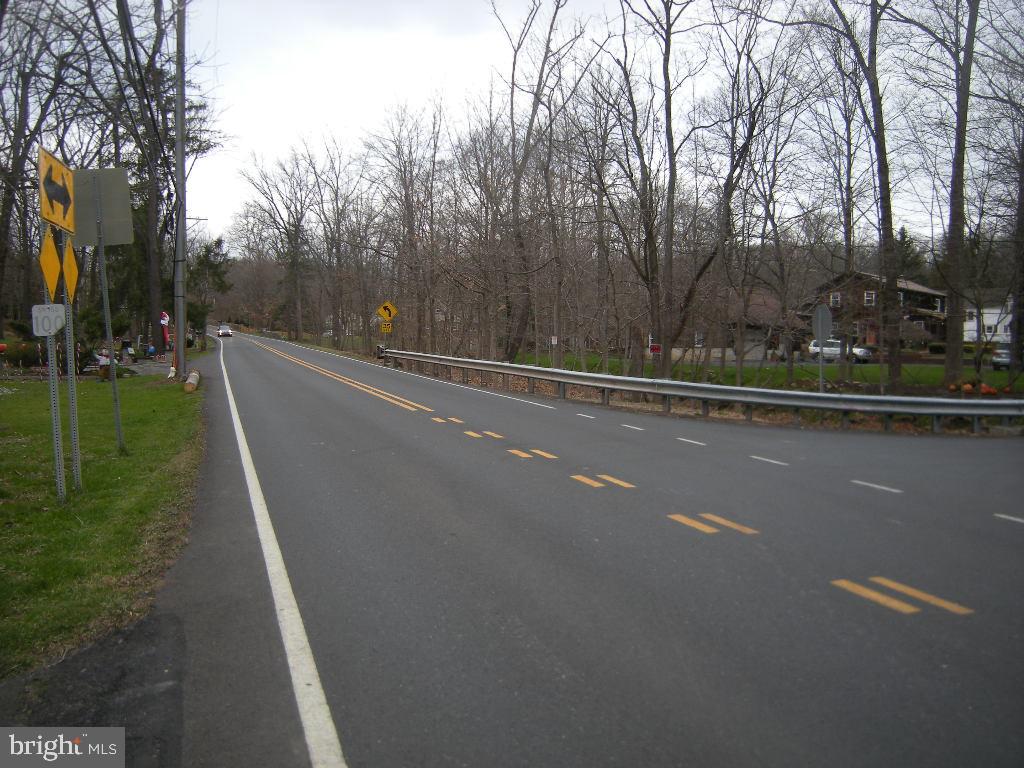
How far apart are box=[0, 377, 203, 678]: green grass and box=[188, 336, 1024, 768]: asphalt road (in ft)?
1.84

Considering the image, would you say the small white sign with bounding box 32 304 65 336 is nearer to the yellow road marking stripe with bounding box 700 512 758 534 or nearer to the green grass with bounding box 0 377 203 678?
the green grass with bounding box 0 377 203 678

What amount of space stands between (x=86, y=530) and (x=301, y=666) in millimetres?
3904

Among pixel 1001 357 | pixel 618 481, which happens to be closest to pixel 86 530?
pixel 618 481

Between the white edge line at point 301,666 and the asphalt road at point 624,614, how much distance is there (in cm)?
5

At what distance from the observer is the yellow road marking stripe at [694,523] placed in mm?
6734

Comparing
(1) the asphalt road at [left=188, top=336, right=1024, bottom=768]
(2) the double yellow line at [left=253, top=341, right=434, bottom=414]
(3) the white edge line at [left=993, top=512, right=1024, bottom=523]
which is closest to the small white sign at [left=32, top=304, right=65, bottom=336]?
(1) the asphalt road at [left=188, top=336, right=1024, bottom=768]

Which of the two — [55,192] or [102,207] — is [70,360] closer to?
[55,192]

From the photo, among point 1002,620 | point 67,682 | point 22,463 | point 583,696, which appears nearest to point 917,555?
point 1002,620

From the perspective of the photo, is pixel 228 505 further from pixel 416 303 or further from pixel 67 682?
pixel 416 303

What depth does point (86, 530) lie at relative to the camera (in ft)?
22.4

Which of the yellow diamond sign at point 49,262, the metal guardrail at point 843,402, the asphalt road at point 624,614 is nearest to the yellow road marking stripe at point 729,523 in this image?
the asphalt road at point 624,614

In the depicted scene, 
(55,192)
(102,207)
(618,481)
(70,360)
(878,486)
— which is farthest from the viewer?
(102,207)

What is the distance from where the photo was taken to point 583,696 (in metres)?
3.73

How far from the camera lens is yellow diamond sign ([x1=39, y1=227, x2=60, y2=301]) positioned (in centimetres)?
769
